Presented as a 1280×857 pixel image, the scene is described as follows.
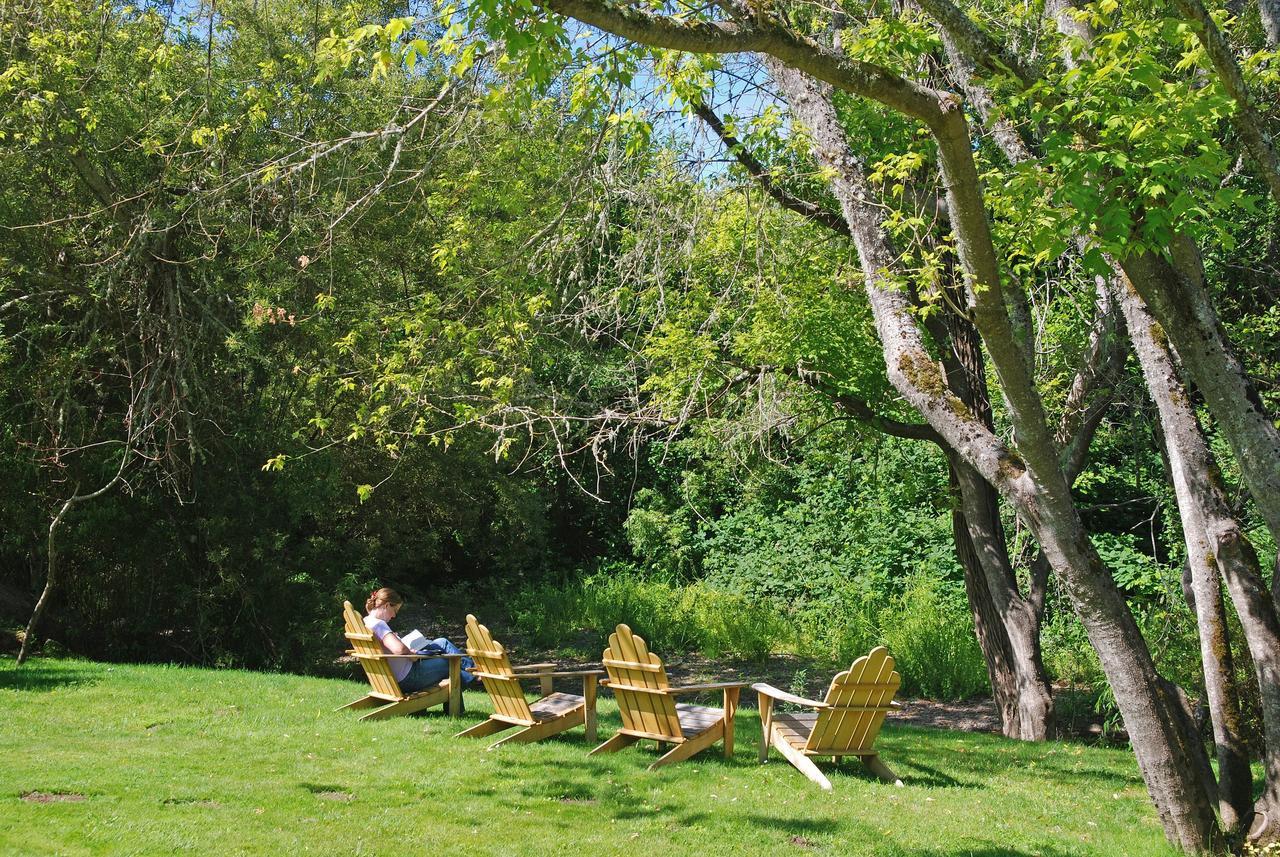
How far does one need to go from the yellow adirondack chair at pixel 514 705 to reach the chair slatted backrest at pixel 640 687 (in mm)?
447

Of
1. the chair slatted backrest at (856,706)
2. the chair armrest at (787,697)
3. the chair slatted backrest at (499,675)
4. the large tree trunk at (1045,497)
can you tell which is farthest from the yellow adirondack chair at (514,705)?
the large tree trunk at (1045,497)

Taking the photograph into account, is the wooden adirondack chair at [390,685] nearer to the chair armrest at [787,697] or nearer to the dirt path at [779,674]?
the chair armrest at [787,697]

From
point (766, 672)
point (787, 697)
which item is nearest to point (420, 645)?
point (787, 697)

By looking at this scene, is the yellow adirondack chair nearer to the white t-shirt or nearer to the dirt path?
the white t-shirt

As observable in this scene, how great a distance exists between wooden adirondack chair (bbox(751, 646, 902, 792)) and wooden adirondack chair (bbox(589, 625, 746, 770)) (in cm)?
36

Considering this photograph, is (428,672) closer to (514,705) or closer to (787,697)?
(514,705)

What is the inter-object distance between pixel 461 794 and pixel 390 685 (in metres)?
2.81

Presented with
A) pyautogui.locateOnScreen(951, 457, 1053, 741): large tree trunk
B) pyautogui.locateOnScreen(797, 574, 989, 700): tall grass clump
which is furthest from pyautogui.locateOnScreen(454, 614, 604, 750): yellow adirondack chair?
pyautogui.locateOnScreen(797, 574, 989, 700): tall grass clump

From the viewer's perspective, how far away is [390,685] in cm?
903

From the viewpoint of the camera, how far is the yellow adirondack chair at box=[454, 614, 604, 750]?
807cm

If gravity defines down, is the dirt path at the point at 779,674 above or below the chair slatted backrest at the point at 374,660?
below

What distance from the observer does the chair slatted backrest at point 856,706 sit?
7.37 metres

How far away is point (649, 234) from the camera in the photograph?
951cm

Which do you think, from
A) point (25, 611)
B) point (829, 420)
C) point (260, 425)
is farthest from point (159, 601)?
point (829, 420)
